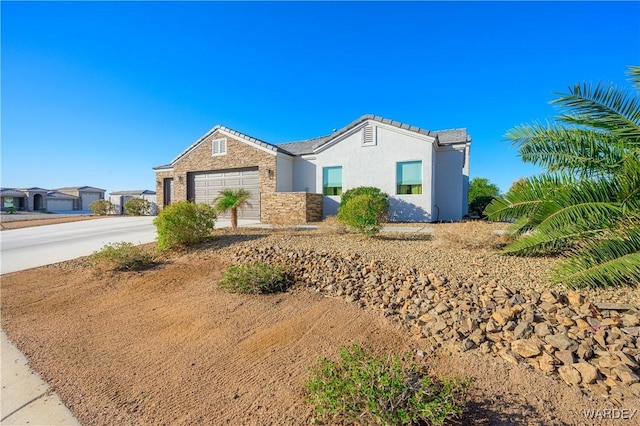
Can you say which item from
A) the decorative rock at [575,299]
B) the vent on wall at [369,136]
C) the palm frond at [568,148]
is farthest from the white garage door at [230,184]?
the decorative rock at [575,299]

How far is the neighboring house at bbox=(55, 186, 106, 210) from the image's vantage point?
42.4m

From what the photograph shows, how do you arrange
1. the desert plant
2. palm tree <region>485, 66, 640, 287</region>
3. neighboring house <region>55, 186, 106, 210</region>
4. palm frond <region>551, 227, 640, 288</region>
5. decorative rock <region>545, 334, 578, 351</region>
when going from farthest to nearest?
neighboring house <region>55, 186, 106, 210</region>, the desert plant, palm tree <region>485, 66, 640, 287</region>, palm frond <region>551, 227, 640, 288</region>, decorative rock <region>545, 334, 578, 351</region>

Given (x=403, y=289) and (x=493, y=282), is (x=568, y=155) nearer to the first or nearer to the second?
(x=493, y=282)

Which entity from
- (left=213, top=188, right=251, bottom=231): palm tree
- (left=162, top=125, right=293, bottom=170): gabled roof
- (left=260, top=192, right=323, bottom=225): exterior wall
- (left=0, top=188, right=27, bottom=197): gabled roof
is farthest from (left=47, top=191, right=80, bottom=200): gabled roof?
(left=213, top=188, right=251, bottom=231): palm tree

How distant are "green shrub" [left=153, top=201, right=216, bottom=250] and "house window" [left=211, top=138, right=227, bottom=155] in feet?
31.5

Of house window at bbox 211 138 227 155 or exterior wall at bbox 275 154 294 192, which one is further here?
house window at bbox 211 138 227 155

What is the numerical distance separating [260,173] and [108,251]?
31.8 feet

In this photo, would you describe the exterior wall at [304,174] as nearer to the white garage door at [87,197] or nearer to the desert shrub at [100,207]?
the desert shrub at [100,207]

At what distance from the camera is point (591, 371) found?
254 cm

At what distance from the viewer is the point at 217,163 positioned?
55.0 feet

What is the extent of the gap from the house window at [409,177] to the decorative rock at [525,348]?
10772 millimetres

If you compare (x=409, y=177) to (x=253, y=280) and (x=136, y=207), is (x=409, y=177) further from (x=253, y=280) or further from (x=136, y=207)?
(x=136, y=207)

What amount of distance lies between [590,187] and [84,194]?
54503 mm

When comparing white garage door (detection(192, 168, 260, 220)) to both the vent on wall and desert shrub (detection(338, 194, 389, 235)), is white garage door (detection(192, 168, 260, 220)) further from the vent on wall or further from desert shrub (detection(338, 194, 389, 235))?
desert shrub (detection(338, 194, 389, 235))
